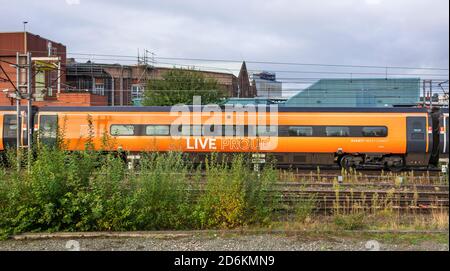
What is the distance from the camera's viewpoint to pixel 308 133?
1828cm

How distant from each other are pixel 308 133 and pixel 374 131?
2.77 meters

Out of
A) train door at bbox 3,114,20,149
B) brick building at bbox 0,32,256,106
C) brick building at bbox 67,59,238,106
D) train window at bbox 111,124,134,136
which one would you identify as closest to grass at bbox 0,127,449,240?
train window at bbox 111,124,134,136

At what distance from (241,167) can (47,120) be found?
13559 millimetres

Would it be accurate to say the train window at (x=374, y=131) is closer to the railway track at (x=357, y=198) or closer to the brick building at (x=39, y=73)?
the railway track at (x=357, y=198)

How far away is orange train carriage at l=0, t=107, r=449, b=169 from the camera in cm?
1802

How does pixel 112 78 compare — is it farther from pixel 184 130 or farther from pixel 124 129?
pixel 184 130

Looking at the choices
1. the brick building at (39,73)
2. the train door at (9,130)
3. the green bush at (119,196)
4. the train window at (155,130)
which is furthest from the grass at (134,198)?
the brick building at (39,73)

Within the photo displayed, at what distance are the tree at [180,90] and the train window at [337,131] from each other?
2088cm

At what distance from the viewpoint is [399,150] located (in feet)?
59.4

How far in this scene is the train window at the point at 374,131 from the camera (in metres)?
18.1

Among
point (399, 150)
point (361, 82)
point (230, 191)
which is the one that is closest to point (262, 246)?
point (230, 191)

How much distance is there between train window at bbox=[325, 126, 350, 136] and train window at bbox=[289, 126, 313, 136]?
73 cm
